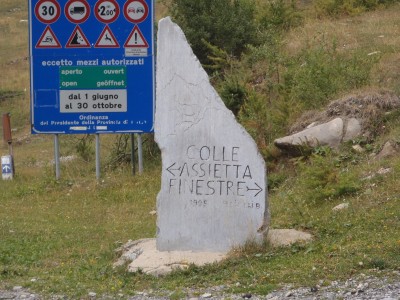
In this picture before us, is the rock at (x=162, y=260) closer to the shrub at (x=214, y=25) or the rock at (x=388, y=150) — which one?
the rock at (x=388, y=150)

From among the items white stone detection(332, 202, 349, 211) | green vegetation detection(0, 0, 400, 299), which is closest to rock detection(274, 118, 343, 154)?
green vegetation detection(0, 0, 400, 299)

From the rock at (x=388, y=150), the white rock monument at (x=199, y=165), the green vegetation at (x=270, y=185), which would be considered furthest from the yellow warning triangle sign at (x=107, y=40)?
the white rock monument at (x=199, y=165)

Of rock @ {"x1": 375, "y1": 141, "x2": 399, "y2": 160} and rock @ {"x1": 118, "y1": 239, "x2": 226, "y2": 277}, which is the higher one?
rock @ {"x1": 375, "y1": 141, "x2": 399, "y2": 160}

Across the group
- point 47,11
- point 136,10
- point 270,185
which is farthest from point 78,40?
point 270,185

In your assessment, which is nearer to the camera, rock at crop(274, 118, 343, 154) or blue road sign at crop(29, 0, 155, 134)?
rock at crop(274, 118, 343, 154)

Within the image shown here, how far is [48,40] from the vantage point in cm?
1683

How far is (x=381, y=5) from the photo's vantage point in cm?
2956

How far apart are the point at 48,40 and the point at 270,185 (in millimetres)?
5291

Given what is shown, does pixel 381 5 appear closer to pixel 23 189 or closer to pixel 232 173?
pixel 23 189

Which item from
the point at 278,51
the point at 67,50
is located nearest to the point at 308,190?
the point at 67,50

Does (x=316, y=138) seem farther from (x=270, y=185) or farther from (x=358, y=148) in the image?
(x=270, y=185)

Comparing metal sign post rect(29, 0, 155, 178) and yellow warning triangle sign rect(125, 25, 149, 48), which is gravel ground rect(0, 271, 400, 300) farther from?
yellow warning triangle sign rect(125, 25, 149, 48)

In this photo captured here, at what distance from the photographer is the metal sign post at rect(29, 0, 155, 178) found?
1670cm

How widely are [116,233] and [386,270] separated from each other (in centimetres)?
492
